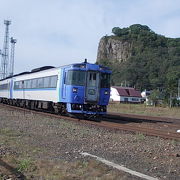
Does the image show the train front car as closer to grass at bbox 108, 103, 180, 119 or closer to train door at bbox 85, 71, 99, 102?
train door at bbox 85, 71, 99, 102

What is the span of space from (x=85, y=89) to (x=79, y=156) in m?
12.1

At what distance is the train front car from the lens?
20.2 metres

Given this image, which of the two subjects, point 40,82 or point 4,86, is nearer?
point 40,82

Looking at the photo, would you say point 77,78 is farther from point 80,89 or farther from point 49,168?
point 49,168

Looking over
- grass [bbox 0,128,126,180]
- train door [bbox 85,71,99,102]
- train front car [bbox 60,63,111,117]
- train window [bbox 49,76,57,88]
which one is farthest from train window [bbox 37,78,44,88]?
grass [bbox 0,128,126,180]

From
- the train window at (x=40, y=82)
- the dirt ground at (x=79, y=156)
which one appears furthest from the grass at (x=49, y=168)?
the train window at (x=40, y=82)

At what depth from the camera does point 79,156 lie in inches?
332

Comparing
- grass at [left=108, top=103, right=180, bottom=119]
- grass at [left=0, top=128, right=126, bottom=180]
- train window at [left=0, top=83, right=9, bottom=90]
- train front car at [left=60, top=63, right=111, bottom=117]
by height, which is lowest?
grass at [left=0, top=128, right=126, bottom=180]

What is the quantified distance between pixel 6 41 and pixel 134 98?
2147 inches

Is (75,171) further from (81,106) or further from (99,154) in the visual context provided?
(81,106)

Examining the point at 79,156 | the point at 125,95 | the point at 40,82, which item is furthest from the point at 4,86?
the point at 125,95

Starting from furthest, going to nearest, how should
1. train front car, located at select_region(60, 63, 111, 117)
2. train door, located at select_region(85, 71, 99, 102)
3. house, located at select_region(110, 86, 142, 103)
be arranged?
house, located at select_region(110, 86, 142, 103), train door, located at select_region(85, 71, 99, 102), train front car, located at select_region(60, 63, 111, 117)

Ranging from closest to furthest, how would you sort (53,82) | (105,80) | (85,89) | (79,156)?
1. (79,156)
2. (85,89)
3. (105,80)
4. (53,82)

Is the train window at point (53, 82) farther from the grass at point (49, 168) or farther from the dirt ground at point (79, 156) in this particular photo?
the grass at point (49, 168)
